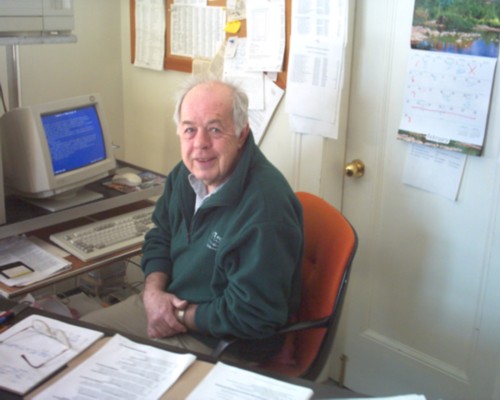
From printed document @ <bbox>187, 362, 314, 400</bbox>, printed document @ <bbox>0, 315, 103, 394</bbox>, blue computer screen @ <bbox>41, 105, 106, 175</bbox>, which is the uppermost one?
blue computer screen @ <bbox>41, 105, 106, 175</bbox>

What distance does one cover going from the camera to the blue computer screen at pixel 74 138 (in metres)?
2.14

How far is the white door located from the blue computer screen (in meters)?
0.93

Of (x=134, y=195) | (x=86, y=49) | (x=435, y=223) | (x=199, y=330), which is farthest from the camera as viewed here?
(x=86, y=49)

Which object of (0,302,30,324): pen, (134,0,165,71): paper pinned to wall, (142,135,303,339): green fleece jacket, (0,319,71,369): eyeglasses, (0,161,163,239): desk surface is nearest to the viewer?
(0,319,71,369): eyeglasses

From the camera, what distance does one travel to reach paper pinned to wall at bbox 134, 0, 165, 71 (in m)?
2.79

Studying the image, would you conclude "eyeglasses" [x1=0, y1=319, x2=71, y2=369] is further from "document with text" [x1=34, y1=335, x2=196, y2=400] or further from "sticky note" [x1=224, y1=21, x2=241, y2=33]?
"sticky note" [x1=224, y1=21, x2=241, y2=33]

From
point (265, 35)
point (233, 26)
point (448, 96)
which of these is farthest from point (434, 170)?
point (233, 26)

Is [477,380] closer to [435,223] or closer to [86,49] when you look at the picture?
[435,223]

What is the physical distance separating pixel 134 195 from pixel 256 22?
2.59 ft

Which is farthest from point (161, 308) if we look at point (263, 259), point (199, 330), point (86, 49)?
point (86, 49)

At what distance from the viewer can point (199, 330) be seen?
1758 mm

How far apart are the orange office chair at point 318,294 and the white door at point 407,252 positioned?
1.56 ft

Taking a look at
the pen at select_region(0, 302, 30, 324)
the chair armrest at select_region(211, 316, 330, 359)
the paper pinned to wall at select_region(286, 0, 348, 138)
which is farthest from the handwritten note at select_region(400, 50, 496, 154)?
the pen at select_region(0, 302, 30, 324)

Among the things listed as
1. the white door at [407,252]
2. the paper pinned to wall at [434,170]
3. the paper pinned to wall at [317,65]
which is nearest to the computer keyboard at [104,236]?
the paper pinned to wall at [317,65]
